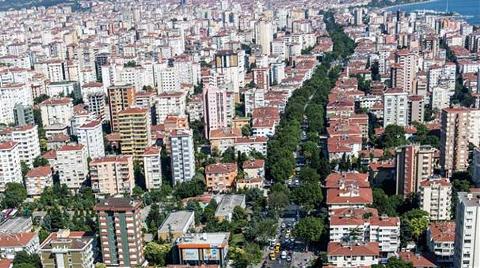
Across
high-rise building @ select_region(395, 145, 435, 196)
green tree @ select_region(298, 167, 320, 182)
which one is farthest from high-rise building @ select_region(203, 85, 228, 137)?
high-rise building @ select_region(395, 145, 435, 196)

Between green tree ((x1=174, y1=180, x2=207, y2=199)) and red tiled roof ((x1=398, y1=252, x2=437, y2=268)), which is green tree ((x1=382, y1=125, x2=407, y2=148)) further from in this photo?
red tiled roof ((x1=398, y1=252, x2=437, y2=268))

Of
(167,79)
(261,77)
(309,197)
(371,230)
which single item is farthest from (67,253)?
(261,77)

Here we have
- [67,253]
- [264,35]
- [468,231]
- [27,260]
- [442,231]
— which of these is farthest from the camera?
[264,35]

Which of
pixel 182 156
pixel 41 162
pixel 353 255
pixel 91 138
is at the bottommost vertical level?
pixel 353 255

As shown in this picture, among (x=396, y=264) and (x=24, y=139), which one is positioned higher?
(x=24, y=139)

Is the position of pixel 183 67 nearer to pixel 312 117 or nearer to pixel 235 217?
pixel 312 117

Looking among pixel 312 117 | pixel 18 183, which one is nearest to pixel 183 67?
pixel 312 117

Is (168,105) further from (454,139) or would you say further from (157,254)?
(157,254)
